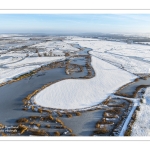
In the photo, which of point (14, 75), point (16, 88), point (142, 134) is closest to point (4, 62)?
point (14, 75)

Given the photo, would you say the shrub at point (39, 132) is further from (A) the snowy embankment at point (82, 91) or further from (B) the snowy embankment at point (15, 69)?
(B) the snowy embankment at point (15, 69)

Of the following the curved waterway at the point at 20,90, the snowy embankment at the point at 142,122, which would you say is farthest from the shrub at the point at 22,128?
the snowy embankment at the point at 142,122

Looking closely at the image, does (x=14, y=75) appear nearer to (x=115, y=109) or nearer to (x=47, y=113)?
(x=47, y=113)

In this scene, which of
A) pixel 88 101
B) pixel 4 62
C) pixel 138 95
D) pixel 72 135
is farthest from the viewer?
pixel 4 62

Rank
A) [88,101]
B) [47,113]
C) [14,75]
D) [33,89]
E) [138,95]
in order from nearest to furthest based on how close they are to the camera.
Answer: [47,113]
[88,101]
[138,95]
[33,89]
[14,75]

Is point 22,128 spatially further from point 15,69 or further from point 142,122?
point 15,69
